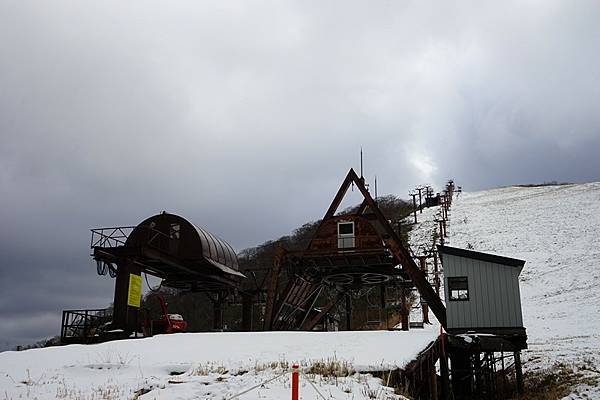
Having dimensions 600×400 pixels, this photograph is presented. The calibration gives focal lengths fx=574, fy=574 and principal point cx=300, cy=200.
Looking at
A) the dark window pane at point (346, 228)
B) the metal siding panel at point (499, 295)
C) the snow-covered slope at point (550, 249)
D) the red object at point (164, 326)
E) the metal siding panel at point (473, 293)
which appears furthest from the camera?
the dark window pane at point (346, 228)

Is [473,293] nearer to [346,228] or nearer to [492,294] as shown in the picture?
[492,294]

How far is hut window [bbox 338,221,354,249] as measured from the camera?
102 ft

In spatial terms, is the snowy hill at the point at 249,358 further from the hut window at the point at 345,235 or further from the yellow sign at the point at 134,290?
the hut window at the point at 345,235

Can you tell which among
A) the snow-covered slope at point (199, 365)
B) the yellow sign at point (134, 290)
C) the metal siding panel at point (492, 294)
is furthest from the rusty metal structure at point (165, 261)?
the metal siding panel at point (492, 294)

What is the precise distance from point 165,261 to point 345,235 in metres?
9.69

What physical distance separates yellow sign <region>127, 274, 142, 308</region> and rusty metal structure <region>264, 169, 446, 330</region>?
6.50m

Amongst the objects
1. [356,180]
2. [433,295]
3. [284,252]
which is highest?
[356,180]

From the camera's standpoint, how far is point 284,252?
29.9m

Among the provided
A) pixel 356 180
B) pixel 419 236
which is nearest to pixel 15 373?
pixel 356 180

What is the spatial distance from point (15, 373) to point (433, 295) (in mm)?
18094

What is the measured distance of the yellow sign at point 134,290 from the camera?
27.9 meters

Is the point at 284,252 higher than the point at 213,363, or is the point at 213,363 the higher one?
the point at 284,252

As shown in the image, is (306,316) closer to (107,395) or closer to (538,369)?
(538,369)

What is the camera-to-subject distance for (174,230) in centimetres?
3459
